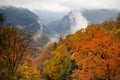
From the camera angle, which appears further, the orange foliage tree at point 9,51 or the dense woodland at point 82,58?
the dense woodland at point 82,58

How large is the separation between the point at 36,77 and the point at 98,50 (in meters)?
11.3

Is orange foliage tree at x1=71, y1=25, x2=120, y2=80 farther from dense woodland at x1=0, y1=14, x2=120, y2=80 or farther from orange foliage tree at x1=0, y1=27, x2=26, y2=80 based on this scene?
orange foliage tree at x1=0, y1=27, x2=26, y2=80

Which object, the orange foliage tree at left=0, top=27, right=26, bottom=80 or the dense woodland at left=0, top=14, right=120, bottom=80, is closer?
the orange foliage tree at left=0, top=27, right=26, bottom=80

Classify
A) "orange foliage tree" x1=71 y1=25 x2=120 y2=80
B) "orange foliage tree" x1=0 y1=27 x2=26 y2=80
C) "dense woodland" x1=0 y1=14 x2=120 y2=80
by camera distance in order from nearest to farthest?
"orange foliage tree" x1=0 y1=27 x2=26 y2=80 < "dense woodland" x1=0 y1=14 x2=120 y2=80 < "orange foliage tree" x1=71 y1=25 x2=120 y2=80

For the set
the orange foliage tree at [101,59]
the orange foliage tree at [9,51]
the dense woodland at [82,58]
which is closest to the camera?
the orange foliage tree at [9,51]

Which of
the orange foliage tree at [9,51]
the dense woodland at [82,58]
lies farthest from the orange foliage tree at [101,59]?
the orange foliage tree at [9,51]

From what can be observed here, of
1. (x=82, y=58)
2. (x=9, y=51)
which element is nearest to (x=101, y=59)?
(x=82, y=58)

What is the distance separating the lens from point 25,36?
1337 inches

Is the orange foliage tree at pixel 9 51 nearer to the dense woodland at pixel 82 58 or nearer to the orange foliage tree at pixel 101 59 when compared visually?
the dense woodland at pixel 82 58

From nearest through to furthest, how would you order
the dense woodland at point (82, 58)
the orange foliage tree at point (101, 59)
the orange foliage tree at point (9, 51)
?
the orange foliage tree at point (9, 51) < the dense woodland at point (82, 58) < the orange foliage tree at point (101, 59)

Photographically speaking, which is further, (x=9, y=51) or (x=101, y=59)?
(x=101, y=59)

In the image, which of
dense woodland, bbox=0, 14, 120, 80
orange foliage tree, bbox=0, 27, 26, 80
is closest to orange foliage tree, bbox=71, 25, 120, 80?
dense woodland, bbox=0, 14, 120, 80

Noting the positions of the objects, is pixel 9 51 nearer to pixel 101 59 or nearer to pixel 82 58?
pixel 101 59

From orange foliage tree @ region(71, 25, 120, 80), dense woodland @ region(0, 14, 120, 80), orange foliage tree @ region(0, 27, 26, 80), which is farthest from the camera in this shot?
orange foliage tree @ region(71, 25, 120, 80)
